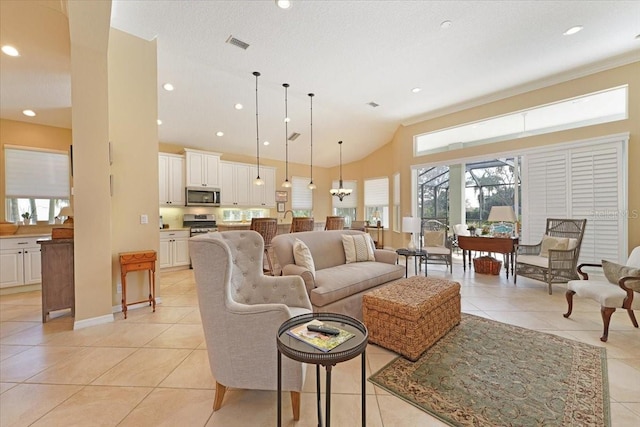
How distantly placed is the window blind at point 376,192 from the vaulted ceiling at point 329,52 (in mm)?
2791

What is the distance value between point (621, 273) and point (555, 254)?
4.14ft

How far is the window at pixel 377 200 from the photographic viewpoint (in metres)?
8.27

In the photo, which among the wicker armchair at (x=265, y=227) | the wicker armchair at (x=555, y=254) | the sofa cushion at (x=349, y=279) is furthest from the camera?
the wicker armchair at (x=265, y=227)

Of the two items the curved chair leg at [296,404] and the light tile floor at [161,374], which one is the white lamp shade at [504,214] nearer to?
the light tile floor at [161,374]

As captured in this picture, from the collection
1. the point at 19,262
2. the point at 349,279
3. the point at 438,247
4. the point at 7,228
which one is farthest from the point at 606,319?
the point at 7,228

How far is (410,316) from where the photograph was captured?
86.8 inches

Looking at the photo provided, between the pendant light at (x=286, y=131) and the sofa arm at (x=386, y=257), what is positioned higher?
the pendant light at (x=286, y=131)

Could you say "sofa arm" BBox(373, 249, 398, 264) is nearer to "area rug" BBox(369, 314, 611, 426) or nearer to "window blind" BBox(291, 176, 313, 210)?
"area rug" BBox(369, 314, 611, 426)

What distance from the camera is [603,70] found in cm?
421

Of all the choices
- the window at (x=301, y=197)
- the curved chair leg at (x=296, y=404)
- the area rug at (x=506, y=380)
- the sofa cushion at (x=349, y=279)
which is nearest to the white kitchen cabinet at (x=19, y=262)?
the sofa cushion at (x=349, y=279)

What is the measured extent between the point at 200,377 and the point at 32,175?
527 centimetres

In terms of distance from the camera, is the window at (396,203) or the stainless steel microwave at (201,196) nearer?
the stainless steel microwave at (201,196)

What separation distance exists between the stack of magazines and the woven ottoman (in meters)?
1.04

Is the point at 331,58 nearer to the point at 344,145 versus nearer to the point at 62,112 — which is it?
the point at 344,145
